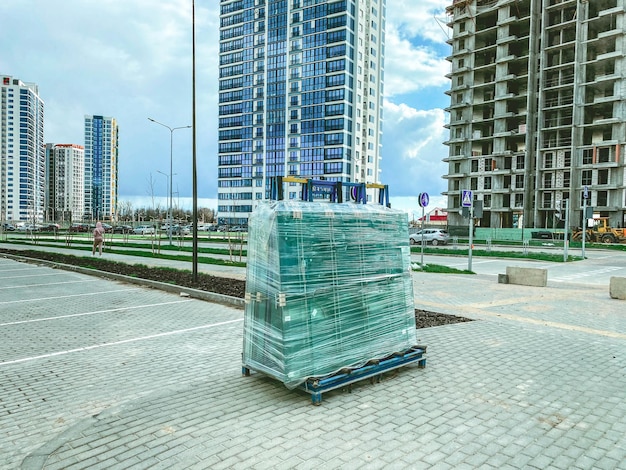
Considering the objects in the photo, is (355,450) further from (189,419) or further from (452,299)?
(452,299)

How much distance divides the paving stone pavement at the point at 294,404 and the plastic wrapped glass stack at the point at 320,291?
0.39 m

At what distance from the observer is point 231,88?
319 ft

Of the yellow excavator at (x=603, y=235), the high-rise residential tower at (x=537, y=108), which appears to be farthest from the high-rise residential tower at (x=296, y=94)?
the yellow excavator at (x=603, y=235)

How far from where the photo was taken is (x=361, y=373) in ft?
15.7

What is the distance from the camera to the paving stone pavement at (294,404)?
3.43 meters

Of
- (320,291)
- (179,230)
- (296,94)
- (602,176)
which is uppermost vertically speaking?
(296,94)

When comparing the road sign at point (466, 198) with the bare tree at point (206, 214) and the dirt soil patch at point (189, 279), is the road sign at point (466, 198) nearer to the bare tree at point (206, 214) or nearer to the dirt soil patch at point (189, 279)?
the dirt soil patch at point (189, 279)

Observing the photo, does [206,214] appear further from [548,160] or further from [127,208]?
[548,160]

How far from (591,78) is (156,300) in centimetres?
6370

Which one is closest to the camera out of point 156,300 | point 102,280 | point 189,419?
point 189,419

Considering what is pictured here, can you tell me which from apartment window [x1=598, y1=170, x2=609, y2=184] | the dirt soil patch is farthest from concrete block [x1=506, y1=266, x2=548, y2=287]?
apartment window [x1=598, y1=170, x2=609, y2=184]

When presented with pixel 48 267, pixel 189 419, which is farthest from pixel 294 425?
pixel 48 267

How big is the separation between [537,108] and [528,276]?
55983 millimetres

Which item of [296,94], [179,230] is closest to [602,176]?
[179,230]
